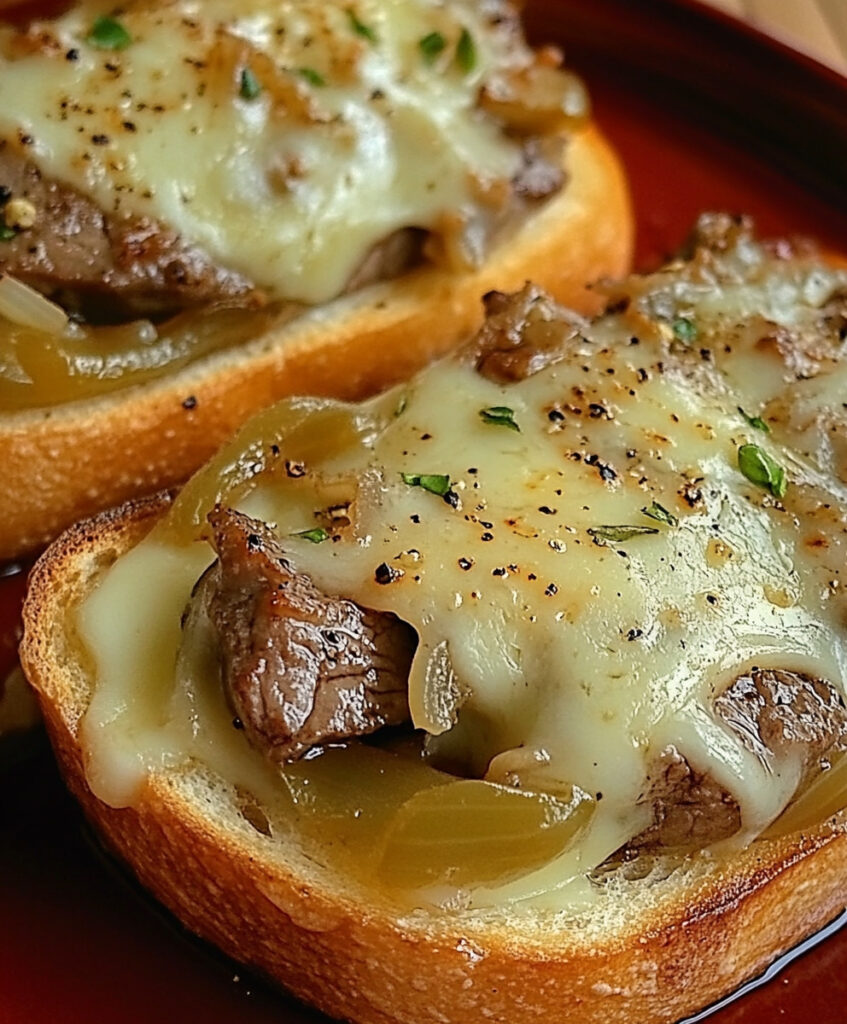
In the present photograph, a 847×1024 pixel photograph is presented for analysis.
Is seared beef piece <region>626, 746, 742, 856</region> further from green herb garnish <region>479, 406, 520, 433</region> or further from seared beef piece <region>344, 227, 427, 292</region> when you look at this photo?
seared beef piece <region>344, 227, 427, 292</region>

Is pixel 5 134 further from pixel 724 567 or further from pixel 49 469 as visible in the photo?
pixel 724 567

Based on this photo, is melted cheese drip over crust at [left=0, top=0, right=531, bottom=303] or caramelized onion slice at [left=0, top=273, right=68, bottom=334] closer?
caramelized onion slice at [left=0, top=273, right=68, bottom=334]

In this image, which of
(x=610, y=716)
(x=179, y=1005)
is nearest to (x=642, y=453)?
(x=610, y=716)

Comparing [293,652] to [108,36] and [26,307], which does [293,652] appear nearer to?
[26,307]

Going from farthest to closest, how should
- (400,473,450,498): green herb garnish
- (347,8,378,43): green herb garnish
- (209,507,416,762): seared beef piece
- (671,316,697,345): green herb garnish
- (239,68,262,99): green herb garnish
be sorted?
1. (347,8,378,43): green herb garnish
2. (239,68,262,99): green herb garnish
3. (671,316,697,345): green herb garnish
4. (400,473,450,498): green herb garnish
5. (209,507,416,762): seared beef piece

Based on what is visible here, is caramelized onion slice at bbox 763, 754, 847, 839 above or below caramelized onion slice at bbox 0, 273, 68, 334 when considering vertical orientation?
above

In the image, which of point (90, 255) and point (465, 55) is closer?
point (90, 255)

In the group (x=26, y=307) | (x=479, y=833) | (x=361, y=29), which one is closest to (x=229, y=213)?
(x=26, y=307)

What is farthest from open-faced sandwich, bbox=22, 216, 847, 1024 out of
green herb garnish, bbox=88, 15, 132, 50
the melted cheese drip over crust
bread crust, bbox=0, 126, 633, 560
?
green herb garnish, bbox=88, 15, 132, 50
